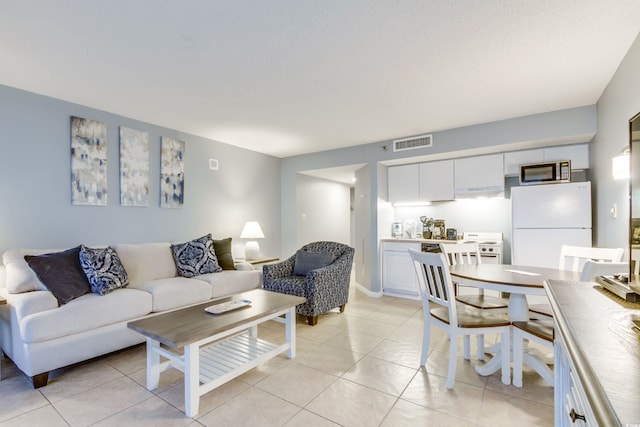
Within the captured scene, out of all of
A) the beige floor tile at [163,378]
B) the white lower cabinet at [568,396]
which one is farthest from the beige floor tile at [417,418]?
the beige floor tile at [163,378]

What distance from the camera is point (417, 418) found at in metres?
1.77

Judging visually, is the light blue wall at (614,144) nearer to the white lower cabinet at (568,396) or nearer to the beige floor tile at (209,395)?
the white lower cabinet at (568,396)

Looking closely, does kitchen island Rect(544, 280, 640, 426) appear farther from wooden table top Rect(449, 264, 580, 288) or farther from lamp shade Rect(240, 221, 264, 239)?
lamp shade Rect(240, 221, 264, 239)

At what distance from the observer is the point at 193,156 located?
4273 millimetres

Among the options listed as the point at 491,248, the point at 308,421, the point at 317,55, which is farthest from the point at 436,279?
the point at 491,248

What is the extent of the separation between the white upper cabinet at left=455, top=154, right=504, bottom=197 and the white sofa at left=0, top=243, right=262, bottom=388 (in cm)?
353

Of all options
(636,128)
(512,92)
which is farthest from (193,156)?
(636,128)

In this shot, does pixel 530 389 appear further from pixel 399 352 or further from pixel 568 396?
pixel 568 396

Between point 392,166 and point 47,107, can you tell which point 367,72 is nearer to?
point 392,166

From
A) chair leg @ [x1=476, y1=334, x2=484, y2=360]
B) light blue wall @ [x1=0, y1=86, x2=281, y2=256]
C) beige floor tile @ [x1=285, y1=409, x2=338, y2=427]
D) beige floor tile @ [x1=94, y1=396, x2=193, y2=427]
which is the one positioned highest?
light blue wall @ [x1=0, y1=86, x2=281, y2=256]

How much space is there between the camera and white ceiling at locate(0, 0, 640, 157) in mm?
1797

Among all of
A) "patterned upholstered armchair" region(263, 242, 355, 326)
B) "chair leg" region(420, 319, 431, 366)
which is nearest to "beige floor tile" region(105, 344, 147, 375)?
"patterned upholstered armchair" region(263, 242, 355, 326)

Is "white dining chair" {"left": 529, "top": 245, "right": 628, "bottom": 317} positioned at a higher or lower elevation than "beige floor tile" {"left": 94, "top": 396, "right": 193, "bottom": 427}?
higher

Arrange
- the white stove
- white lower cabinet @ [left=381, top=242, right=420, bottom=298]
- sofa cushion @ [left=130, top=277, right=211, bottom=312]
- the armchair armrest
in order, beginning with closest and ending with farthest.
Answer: sofa cushion @ [left=130, top=277, right=211, bottom=312] < the armchair armrest < the white stove < white lower cabinet @ [left=381, top=242, right=420, bottom=298]
